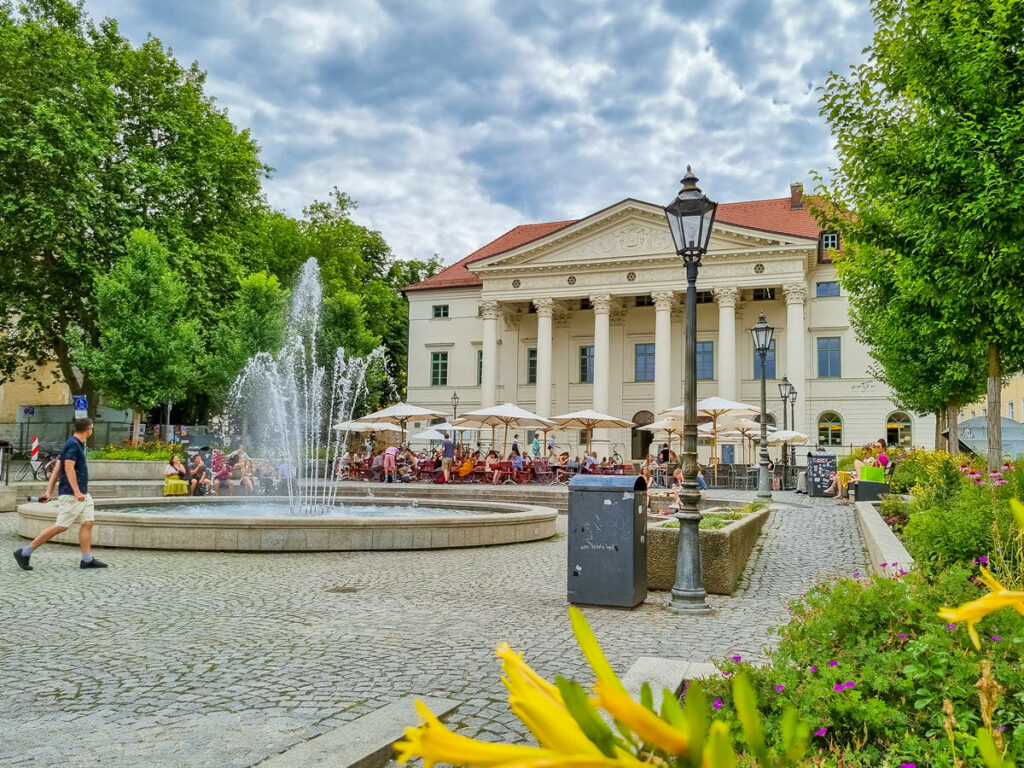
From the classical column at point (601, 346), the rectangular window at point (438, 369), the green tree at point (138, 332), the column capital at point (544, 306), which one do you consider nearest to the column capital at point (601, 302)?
the classical column at point (601, 346)

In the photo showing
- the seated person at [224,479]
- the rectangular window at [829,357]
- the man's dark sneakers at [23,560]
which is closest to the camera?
the man's dark sneakers at [23,560]

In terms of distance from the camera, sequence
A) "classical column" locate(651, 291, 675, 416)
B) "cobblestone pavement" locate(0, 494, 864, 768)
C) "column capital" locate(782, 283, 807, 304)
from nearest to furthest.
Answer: "cobblestone pavement" locate(0, 494, 864, 768)
"column capital" locate(782, 283, 807, 304)
"classical column" locate(651, 291, 675, 416)

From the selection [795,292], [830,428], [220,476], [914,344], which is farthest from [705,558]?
[830,428]

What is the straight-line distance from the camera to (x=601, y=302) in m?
47.0

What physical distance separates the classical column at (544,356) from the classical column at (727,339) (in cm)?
994

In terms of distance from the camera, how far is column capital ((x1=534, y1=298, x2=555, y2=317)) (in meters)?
48.3

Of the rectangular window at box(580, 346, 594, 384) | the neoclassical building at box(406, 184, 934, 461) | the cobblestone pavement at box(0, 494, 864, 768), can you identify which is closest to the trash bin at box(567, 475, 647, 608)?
the cobblestone pavement at box(0, 494, 864, 768)

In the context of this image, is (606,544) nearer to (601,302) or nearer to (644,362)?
(601,302)

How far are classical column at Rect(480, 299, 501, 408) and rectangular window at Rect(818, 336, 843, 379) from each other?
19152mm

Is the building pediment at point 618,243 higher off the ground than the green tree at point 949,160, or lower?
higher

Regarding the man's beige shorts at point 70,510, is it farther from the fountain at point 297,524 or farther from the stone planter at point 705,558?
the stone planter at point 705,558

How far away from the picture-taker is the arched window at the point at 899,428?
44312 mm

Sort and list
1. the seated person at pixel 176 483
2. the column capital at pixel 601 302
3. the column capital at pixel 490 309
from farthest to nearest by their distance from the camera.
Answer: the column capital at pixel 490 309
the column capital at pixel 601 302
the seated person at pixel 176 483

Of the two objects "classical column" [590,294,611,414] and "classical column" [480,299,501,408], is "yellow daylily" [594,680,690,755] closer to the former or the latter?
"classical column" [590,294,611,414]
